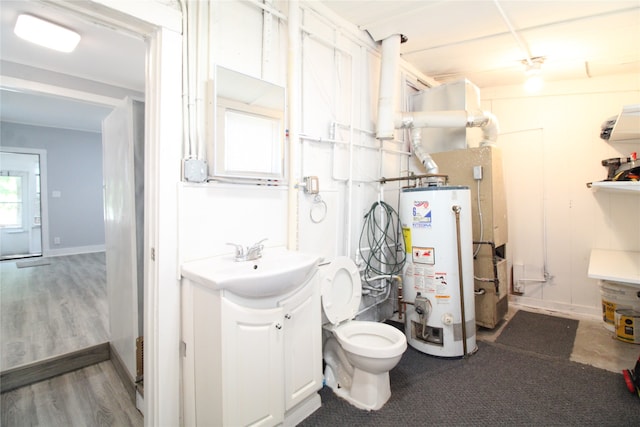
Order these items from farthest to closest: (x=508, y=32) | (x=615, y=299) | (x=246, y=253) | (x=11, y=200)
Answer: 1. (x=11, y=200)
2. (x=615, y=299)
3. (x=508, y=32)
4. (x=246, y=253)

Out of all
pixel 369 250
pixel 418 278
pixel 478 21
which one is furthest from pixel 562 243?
pixel 478 21

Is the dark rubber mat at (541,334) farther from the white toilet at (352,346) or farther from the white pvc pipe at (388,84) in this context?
the white pvc pipe at (388,84)

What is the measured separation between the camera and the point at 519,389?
1.99m

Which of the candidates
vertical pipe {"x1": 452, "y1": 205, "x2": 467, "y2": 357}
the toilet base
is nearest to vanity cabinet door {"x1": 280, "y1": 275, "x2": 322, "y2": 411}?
the toilet base

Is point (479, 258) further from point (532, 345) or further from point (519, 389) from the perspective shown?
point (519, 389)

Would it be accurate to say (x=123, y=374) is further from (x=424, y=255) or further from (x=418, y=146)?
(x=418, y=146)

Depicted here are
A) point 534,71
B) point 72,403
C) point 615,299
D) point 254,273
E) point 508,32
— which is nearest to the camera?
point 254,273

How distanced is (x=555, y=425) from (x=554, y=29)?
284 cm

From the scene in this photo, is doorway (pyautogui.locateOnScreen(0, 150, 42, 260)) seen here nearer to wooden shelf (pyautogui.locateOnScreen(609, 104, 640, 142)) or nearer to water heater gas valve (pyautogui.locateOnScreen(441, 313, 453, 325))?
water heater gas valve (pyautogui.locateOnScreen(441, 313, 453, 325))

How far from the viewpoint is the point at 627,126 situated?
2.55 m

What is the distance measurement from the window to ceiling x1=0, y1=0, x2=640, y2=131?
15.3 ft

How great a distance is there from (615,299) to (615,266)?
2.16 feet

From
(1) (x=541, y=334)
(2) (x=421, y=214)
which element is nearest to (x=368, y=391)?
(2) (x=421, y=214)

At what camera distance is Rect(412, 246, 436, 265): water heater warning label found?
7.88 ft
